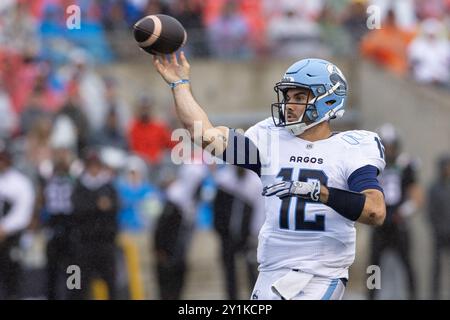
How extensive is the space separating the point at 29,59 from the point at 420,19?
18.0 ft

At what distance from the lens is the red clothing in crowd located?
Result: 12578mm

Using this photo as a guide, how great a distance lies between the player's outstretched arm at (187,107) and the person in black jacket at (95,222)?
14.9 feet

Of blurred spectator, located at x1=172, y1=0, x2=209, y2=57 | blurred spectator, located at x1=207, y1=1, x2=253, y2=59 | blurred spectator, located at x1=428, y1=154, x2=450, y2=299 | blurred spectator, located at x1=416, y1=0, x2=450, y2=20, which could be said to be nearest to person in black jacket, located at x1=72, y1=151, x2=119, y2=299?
blurred spectator, located at x1=428, y1=154, x2=450, y2=299

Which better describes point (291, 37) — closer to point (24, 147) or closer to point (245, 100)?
point (245, 100)

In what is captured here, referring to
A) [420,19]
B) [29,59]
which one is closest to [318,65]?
[29,59]

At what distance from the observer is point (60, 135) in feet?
39.1

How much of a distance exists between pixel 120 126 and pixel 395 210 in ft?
10.8

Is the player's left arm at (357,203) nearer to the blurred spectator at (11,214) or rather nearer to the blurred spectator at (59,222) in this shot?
the blurred spectator at (59,222)

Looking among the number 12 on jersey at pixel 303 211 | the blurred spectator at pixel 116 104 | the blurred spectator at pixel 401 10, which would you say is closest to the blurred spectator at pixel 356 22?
the blurred spectator at pixel 401 10

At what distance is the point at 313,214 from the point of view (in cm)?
594

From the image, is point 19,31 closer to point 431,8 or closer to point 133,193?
point 133,193

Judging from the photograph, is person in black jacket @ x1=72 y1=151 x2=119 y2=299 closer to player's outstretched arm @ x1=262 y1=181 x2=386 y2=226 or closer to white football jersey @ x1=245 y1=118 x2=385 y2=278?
white football jersey @ x1=245 y1=118 x2=385 y2=278

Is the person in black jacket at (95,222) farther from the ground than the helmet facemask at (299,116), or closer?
closer

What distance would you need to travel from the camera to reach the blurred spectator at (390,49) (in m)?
14.1
